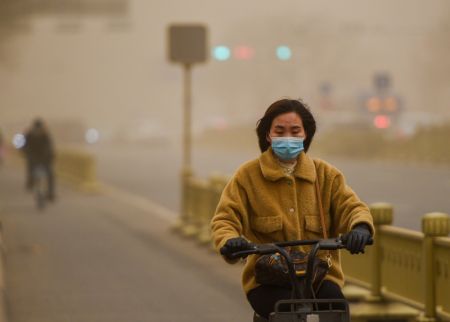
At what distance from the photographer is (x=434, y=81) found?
114 meters

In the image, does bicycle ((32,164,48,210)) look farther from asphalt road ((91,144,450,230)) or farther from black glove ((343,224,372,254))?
black glove ((343,224,372,254))

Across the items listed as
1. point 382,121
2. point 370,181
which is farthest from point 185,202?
point 382,121

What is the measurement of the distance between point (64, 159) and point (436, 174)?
1050 cm

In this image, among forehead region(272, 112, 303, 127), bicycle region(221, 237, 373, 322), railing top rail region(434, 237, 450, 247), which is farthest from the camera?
railing top rail region(434, 237, 450, 247)

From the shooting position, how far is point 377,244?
1173 cm

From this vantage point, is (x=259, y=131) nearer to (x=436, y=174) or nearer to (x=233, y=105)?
(x=436, y=174)

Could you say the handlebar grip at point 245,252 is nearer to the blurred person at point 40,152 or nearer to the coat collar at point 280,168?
the coat collar at point 280,168

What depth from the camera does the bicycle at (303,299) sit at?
587cm

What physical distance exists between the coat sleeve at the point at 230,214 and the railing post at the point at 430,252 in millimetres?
4005

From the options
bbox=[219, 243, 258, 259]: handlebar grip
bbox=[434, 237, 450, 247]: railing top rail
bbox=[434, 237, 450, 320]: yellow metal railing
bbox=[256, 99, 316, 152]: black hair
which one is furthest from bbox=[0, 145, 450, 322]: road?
bbox=[219, 243, 258, 259]: handlebar grip

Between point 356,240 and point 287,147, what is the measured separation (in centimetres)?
56

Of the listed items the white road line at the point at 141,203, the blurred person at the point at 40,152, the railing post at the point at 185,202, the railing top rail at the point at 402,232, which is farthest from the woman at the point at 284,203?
the blurred person at the point at 40,152

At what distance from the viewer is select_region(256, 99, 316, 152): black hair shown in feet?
21.2

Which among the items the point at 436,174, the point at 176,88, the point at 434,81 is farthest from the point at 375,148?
the point at 176,88
